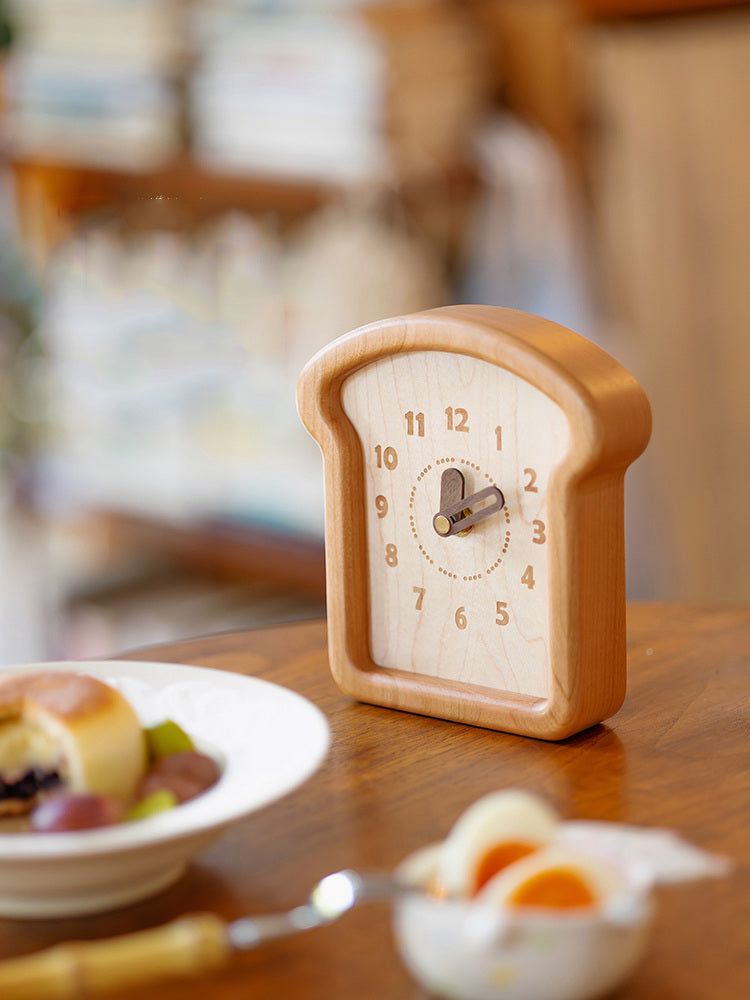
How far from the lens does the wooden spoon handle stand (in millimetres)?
515

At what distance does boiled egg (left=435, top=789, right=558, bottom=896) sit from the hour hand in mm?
310

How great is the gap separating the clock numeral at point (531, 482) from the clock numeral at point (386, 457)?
0.11 metres

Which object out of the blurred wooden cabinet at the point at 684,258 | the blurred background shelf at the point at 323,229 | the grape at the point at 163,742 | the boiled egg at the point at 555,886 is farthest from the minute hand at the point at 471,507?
the blurred wooden cabinet at the point at 684,258

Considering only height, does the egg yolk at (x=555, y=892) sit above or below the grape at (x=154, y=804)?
above

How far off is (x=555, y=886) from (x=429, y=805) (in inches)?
9.1

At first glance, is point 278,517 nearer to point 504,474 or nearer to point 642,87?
point 642,87

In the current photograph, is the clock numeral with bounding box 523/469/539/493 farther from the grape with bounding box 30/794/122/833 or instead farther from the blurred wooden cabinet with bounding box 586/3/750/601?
the blurred wooden cabinet with bounding box 586/3/750/601

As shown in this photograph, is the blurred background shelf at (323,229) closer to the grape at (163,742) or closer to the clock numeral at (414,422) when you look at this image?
the clock numeral at (414,422)

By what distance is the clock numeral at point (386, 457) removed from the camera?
91 centimetres

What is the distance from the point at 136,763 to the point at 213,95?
67.3 inches

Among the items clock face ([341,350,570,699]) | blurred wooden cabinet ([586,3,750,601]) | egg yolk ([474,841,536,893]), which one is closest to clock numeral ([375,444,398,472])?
clock face ([341,350,570,699])

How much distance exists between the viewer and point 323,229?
2.21 meters

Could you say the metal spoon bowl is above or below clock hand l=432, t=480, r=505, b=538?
below

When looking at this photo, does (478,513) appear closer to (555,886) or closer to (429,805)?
(429,805)
